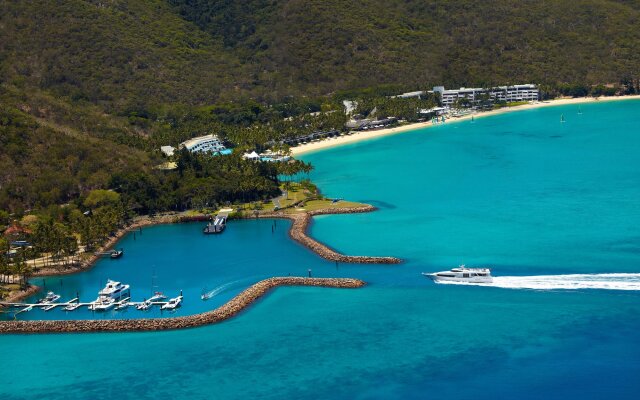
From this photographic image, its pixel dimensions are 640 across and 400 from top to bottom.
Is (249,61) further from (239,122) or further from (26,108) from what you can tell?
(26,108)

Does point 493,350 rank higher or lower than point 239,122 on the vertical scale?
lower

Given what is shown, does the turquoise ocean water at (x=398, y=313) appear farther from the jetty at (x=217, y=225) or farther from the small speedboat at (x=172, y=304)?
the jetty at (x=217, y=225)

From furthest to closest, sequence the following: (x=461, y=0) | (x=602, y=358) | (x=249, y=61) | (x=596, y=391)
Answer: (x=461, y=0) → (x=249, y=61) → (x=602, y=358) → (x=596, y=391)

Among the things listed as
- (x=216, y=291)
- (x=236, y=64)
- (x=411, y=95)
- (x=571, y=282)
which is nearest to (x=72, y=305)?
(x=216, y=291)

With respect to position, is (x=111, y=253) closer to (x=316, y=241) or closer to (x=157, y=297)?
(x=157, y=297)

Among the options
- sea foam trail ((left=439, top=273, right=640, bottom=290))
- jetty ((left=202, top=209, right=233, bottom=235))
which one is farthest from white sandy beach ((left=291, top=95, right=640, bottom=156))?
sea foam trail ((left=439, top=273, right=640, bottom=290))

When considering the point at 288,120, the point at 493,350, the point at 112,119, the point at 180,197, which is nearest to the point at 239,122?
the point at 288,120

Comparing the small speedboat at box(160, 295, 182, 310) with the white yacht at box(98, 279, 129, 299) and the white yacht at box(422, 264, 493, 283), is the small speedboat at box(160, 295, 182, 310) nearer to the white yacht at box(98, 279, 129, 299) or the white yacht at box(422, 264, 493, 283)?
the white yacht at box(98, 279, 129, 299)

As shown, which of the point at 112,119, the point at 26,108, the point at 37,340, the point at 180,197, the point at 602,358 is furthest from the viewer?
the point at 112,119

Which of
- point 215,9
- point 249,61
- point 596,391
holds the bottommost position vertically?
point 596,391
